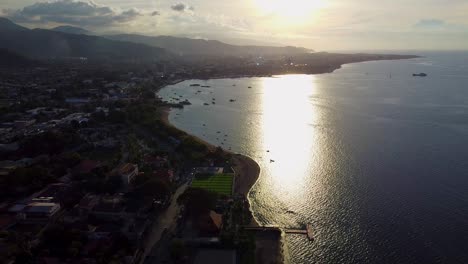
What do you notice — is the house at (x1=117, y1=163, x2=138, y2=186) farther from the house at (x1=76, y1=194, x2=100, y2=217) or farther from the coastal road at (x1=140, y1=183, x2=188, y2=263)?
the coastal road at (x1=140, y1=183, x2=188, y2=263)

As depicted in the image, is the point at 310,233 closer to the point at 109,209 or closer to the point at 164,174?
the point at 164,174

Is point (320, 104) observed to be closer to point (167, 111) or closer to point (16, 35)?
point (167, 111)

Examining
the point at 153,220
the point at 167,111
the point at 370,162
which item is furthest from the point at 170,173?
the point at 167,111

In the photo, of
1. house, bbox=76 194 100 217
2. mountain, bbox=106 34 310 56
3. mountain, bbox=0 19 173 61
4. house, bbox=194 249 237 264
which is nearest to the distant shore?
house, bbox=194 249 237 264

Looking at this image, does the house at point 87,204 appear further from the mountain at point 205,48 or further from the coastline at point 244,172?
the mountain at point 205,48

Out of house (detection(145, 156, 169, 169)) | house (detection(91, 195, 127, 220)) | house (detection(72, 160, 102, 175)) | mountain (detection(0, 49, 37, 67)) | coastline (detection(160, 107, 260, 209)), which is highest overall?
mountain (detection(0, 49, 37, 67))

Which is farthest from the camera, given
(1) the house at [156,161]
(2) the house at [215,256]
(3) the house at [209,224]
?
(1) the house at [156,161]

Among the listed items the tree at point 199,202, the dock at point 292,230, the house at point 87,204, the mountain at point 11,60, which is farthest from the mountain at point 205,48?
the dock at point 292,230
